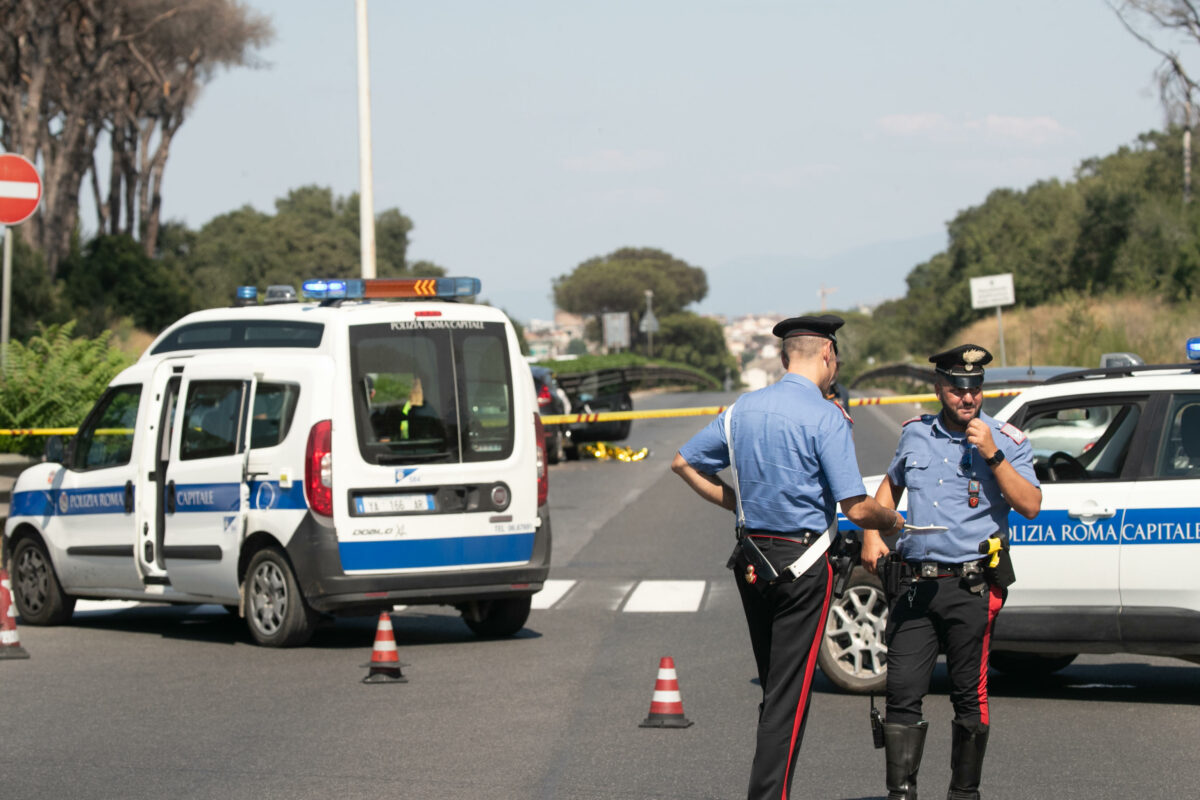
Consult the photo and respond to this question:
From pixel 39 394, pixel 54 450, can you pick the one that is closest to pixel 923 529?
pixel 54 450

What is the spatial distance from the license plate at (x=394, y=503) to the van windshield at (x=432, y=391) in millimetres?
235

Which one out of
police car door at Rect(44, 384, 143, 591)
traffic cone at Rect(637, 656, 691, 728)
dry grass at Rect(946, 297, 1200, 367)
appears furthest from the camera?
dry grass at Rect(946, 297, 1200, 367)

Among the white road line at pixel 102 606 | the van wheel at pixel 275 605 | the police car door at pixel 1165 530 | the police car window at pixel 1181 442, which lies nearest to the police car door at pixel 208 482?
the van wheel at pixel 275 605

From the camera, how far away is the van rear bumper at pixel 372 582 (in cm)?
1036

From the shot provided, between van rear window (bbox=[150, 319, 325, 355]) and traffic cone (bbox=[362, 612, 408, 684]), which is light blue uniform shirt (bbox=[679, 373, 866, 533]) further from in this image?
van rear window (bbox=[150, 319, 325, 355])

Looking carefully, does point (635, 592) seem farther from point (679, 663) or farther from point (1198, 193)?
point (1198, 193)

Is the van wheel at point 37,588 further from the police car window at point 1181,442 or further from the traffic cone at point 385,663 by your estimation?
the police car window at point 1181,442

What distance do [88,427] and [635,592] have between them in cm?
454

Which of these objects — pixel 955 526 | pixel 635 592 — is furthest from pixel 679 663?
pixel 955 526

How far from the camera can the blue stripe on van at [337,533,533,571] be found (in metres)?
10.4

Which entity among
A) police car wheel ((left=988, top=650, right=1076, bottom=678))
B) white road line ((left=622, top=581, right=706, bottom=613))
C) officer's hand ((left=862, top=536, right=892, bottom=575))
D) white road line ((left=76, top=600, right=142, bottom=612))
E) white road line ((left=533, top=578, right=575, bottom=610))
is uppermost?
officer's hand ((left=862, top=536, right=892, bottom=575))

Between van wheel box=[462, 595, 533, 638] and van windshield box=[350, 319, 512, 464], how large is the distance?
3.60 ft

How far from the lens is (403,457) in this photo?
10.7 m

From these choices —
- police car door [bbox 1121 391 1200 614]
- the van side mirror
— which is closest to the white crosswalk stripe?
the van side mirror
